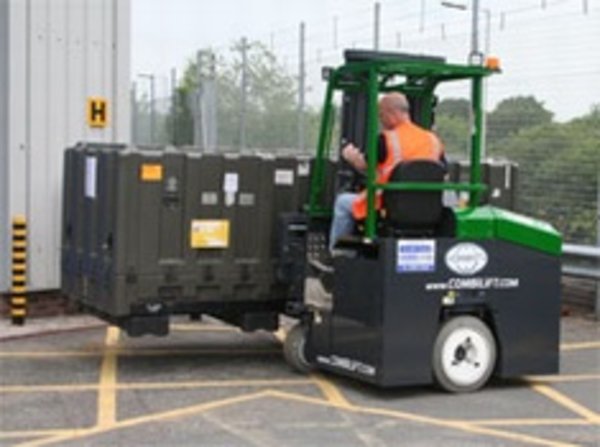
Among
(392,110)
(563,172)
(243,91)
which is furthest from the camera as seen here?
(243,91)

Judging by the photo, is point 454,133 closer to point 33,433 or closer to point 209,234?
point 209,234

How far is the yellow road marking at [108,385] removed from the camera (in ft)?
25.5

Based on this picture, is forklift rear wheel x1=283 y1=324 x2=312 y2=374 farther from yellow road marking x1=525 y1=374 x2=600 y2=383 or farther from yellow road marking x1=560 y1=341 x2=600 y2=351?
yellow road marking x1=560 y1=341 x2=600 y2=351

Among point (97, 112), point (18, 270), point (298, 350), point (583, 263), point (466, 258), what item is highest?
point (97, 112)

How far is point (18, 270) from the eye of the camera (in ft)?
37.4

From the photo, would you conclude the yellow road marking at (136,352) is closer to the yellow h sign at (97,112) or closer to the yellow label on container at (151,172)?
the yellow label on container at (151,172)

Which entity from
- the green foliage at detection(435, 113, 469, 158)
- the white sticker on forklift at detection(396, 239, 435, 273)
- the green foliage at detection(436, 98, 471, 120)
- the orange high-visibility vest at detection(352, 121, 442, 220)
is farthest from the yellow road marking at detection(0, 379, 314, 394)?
the green foliage at detection(435, 113, 469, 158)

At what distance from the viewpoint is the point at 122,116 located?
12.7 m

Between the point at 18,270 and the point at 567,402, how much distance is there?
5.82 metres

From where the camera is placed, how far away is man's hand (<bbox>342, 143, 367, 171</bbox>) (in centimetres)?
878

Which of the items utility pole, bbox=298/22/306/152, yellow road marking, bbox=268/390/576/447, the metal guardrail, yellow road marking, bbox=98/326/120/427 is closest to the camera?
yellow road marking, bbox=268/390/576/447

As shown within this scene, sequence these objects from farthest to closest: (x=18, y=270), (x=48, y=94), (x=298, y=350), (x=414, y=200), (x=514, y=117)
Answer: (x=514, y=117) < (x=48, y=94) < (x=18, y=270) < (x=298, y=350) < (x=414, y=200)

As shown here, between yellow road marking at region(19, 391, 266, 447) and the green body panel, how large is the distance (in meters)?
2.08

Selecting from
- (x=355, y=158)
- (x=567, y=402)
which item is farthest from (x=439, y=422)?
(x=355, y=158)
